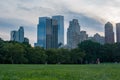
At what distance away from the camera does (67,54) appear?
11344 cm

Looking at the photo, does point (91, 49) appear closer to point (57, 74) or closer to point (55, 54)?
point (55, 54)

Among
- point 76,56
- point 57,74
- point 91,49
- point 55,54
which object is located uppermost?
point 91,49

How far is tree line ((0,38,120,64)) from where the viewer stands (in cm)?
9156

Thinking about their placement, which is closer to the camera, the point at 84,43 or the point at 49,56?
the point at 49,56

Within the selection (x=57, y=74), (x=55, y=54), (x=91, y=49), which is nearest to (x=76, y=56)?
(x=55, y=54)

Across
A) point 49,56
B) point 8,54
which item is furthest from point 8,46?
point 49,56

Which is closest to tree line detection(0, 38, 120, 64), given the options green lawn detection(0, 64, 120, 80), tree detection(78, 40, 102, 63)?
tree detection(78, 40, 102, 63)

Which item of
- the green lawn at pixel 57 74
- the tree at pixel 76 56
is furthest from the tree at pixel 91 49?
the green lawn at pixel 57 74

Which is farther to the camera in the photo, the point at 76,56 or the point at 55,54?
the point at 76,56

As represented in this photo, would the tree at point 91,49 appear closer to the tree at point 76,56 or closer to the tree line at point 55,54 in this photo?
the tree line at point 55,54

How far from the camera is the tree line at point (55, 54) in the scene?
91.6m

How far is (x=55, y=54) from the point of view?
109 metres

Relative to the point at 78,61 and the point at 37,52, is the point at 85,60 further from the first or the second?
the point at 37,52

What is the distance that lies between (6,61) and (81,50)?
4257 cm
